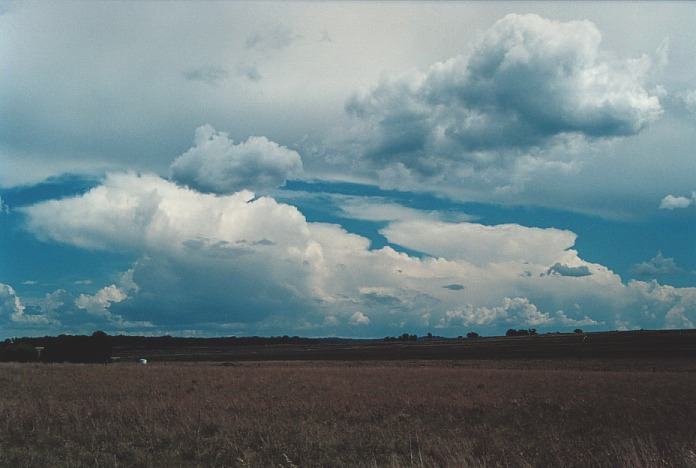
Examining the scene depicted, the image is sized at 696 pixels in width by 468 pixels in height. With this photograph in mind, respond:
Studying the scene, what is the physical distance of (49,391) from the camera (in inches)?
1043

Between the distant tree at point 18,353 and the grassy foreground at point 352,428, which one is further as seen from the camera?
the distant tree at point 18,353

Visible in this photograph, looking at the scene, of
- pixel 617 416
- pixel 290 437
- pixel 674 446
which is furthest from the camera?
pixel 617 416

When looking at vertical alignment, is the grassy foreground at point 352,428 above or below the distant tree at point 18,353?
above

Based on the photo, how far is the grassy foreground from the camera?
1223 cm

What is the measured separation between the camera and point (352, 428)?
16125mm

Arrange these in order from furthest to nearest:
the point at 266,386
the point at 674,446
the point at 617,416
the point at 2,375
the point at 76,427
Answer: the point at 2,375
the point at 266,386
the point at 617,416
the point at 76,427
the point at 674,446

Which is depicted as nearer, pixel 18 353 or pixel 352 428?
pixel 352 428

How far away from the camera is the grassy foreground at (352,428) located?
12.2m

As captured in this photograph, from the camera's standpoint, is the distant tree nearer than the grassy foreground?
No

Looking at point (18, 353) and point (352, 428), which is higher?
point (352, 428)

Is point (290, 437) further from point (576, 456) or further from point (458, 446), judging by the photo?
point (576, 456)

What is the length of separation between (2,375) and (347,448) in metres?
30.2

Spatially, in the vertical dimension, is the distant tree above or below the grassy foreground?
below

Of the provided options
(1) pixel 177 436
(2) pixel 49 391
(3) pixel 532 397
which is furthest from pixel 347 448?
(2) pixel 49 391
